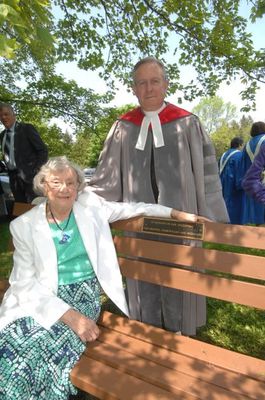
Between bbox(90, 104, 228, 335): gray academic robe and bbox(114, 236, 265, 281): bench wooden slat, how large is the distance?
32 cm

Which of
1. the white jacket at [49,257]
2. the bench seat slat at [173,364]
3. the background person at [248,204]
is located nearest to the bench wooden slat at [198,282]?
the white jacket at [49,257]

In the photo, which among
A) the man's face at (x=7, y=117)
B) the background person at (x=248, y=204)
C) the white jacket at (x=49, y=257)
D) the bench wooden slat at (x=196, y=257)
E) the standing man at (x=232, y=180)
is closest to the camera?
the bench wooden slat at (x=196, y=257)

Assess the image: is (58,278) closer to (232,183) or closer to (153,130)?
(153,130)

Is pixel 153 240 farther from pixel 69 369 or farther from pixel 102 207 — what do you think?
pixel 69 369

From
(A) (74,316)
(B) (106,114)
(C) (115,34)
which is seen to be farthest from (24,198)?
(A) (74,316)

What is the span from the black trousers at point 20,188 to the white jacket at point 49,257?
143 inches

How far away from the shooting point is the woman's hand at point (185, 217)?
2.43m

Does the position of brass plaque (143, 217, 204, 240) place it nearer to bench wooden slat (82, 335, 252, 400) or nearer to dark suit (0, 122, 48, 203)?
bench wooden slat (82, 335, 252, 400)

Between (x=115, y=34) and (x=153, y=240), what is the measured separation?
5.97 m

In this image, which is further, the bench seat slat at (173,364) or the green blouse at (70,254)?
the green blouse at (70,254)

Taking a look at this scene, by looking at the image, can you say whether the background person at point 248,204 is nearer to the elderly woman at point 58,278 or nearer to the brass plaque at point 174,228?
the brass plaque at point 174,228

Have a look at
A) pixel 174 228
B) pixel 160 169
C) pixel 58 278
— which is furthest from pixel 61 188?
pixel 174 228

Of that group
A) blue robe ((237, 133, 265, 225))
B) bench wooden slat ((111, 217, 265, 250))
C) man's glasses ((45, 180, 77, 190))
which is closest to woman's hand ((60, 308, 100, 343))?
man's glasses ((45, 180, 77, 190))

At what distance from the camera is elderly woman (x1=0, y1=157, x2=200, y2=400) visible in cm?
208
